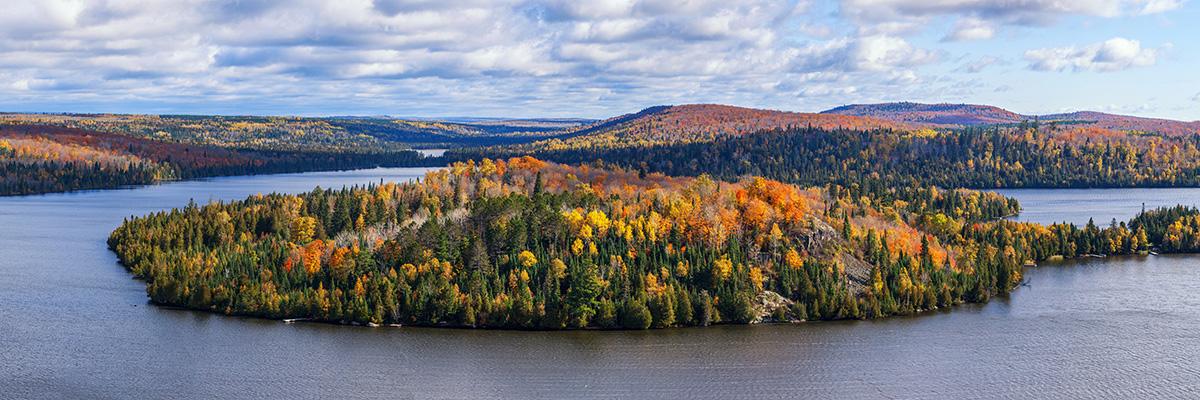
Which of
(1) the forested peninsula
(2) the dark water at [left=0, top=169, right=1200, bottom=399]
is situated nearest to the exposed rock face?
(1) the forested peninsula

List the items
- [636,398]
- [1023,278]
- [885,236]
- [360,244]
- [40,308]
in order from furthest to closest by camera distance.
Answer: [1023,278] → [885,236] → [360,244] → [40,308] → [636,398]

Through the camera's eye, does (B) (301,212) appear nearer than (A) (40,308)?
No

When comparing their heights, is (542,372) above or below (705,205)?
below

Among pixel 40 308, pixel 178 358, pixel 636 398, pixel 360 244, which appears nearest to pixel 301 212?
pixel 360 244

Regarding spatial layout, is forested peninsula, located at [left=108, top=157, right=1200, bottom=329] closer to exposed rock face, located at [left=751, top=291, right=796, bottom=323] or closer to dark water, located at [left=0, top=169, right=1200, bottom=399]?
exposed rock face, located at [left=751, top=291, right=796, bottom=323]

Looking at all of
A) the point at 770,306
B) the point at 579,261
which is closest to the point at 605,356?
the point at 770,306

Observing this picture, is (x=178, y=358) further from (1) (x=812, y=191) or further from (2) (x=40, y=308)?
(1) (x=812, y=191)

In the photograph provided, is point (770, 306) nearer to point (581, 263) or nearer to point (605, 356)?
point (581, 263)
